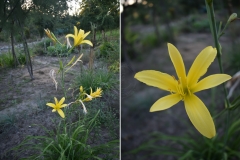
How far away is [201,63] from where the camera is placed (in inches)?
16.7

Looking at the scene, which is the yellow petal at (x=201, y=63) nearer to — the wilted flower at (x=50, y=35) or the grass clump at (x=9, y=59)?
the wilted flower at (x=50, y=35)

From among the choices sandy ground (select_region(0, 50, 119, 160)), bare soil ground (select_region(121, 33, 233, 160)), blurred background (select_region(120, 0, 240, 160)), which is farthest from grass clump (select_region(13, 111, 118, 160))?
bare soil ground (select_region(121, 33, 233, 160))

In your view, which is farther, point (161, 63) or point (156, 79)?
point (161, 63)

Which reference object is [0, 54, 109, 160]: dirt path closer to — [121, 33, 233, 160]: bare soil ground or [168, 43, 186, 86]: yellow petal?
[168, 43, 186, 86]: yellow petal

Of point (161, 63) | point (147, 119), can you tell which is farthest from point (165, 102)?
point (161, 63)

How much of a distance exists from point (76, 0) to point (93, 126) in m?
0.40

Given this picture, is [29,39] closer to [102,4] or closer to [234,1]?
[102,4]

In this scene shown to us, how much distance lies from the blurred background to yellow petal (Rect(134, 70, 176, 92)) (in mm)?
474

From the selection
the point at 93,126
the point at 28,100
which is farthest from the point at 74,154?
the point at 28,100

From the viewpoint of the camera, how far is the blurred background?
1524mm

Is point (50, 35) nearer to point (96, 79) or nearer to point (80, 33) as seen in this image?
point (80, 33)

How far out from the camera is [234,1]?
8.41 feet

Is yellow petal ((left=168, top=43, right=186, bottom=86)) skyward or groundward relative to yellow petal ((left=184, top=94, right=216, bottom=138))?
skyward

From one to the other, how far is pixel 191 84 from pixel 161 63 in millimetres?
2195
